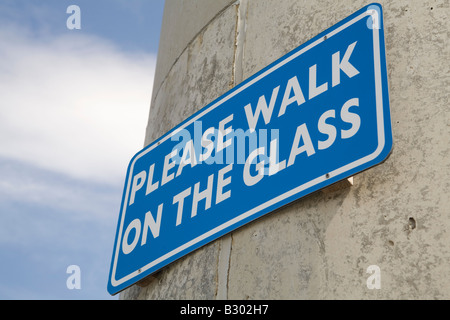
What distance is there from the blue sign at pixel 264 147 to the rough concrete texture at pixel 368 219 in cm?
7

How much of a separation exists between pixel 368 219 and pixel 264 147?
0.49 m

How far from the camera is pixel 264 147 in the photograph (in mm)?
2072

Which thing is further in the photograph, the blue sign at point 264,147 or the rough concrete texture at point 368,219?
the blue sign at point 264,147

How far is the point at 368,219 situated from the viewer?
1732 millimetres

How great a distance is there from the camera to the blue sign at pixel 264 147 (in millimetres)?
1836

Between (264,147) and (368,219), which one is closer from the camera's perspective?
(368,219)

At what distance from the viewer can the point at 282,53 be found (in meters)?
2.29

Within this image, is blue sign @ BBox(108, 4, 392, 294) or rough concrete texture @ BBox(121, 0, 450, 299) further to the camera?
blue sign @ BBox(108, 4, 392, 294)

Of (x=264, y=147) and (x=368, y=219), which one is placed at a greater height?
(x=264, y=147)

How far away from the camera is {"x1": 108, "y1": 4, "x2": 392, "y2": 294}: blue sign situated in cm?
184

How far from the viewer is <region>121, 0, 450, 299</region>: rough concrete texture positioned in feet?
5.28

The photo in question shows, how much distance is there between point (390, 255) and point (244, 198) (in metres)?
0.58

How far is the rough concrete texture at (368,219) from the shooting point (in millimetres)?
1608

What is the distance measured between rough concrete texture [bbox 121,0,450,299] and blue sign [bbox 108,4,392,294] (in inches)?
2.8
